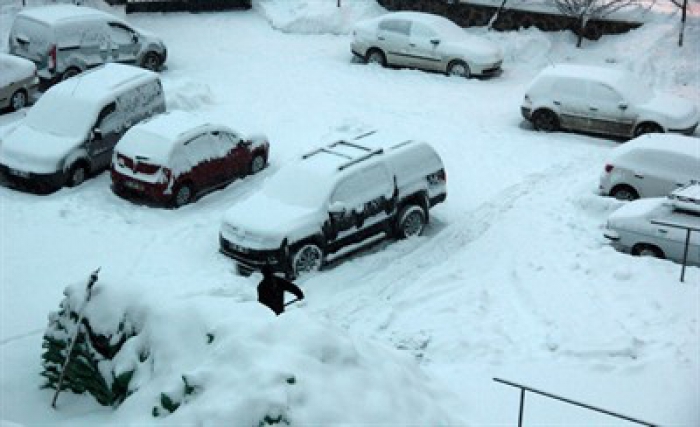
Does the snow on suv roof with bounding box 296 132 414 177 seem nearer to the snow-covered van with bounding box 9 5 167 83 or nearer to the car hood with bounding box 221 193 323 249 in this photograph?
the car hood with bounding box 221 193 323 249

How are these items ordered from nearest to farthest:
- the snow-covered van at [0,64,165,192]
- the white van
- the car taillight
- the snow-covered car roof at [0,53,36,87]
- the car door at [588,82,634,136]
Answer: the white van
the snow-covered van at [0,64,165,192]
the car door at [588,82,634,136]
the snow-covered car roof at [0,53,36,87]
the car taillight

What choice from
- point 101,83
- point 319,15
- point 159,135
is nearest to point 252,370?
point 159,135

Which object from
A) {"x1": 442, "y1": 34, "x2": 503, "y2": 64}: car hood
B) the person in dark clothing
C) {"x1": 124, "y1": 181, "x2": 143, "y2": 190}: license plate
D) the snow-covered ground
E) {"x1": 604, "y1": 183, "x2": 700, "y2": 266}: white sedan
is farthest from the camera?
{"x1": 442, "y1": 34, "x2": 503, "y2": 64}: car hood

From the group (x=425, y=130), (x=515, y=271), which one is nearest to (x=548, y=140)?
(x=425, y=130)

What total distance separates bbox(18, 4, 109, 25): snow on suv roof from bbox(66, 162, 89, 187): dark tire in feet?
20.3

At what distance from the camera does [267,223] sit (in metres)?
16.6

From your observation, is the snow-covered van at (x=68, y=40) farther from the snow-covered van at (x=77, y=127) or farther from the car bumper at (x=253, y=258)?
the car bumper at (x=253, y=258)

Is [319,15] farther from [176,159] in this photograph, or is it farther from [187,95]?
[176,159]

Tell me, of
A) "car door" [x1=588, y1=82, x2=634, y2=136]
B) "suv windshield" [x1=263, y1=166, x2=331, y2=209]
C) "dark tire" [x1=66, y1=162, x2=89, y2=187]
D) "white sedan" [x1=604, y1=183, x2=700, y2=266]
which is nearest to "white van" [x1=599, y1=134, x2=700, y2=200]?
"white sedan" [x1=604, y1=183, x2=700, y2=266]

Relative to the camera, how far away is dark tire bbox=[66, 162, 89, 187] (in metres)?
19.8

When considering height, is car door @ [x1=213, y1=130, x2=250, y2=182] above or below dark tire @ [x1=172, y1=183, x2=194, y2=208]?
above

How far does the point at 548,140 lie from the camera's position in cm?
2319

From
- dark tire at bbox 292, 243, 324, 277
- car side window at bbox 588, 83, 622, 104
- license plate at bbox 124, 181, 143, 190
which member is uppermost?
car side window at bbox 588, 83, 622, 104

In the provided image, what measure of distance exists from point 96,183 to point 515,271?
27.7 ft
